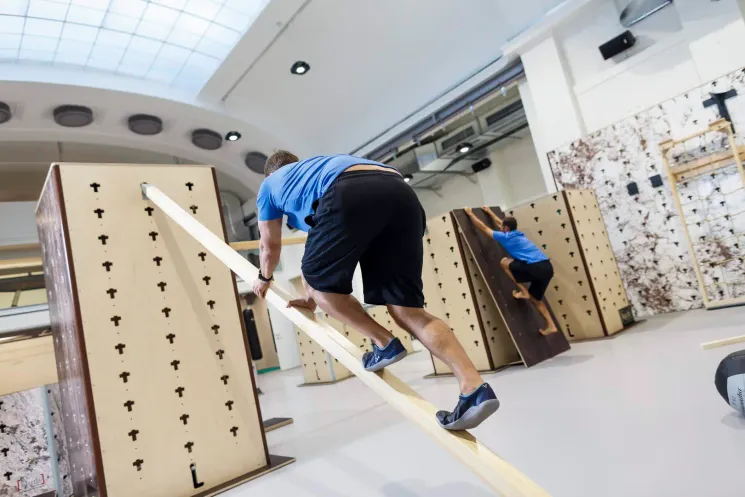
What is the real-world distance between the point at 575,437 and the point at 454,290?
→ 8.38ft

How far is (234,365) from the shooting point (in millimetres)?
2846

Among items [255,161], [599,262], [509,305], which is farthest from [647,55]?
[255,161]

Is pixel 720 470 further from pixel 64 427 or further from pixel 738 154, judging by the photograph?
pixel 738 154

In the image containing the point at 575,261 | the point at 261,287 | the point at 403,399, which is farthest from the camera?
the point at 575,261

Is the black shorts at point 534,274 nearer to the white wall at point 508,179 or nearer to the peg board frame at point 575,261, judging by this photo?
the peg board frame at point 575,261

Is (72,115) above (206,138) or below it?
above

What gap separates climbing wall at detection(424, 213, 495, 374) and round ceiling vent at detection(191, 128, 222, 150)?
21.6 ft

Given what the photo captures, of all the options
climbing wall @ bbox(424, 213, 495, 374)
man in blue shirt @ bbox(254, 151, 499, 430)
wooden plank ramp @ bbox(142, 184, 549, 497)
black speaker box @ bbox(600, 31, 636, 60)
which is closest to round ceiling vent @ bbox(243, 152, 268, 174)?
climbing wall @ bbox(424, 213, 495, 374)

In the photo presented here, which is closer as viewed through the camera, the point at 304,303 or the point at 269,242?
the point at 269,242

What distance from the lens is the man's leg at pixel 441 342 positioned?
154 centimetres

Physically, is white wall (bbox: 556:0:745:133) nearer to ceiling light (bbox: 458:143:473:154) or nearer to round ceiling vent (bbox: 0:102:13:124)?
ceiling light (bbox: 458:143:473:154)

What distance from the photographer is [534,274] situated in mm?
4441

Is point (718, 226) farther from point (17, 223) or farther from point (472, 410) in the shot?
point (17, 223)

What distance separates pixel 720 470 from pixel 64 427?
11.5 feet
